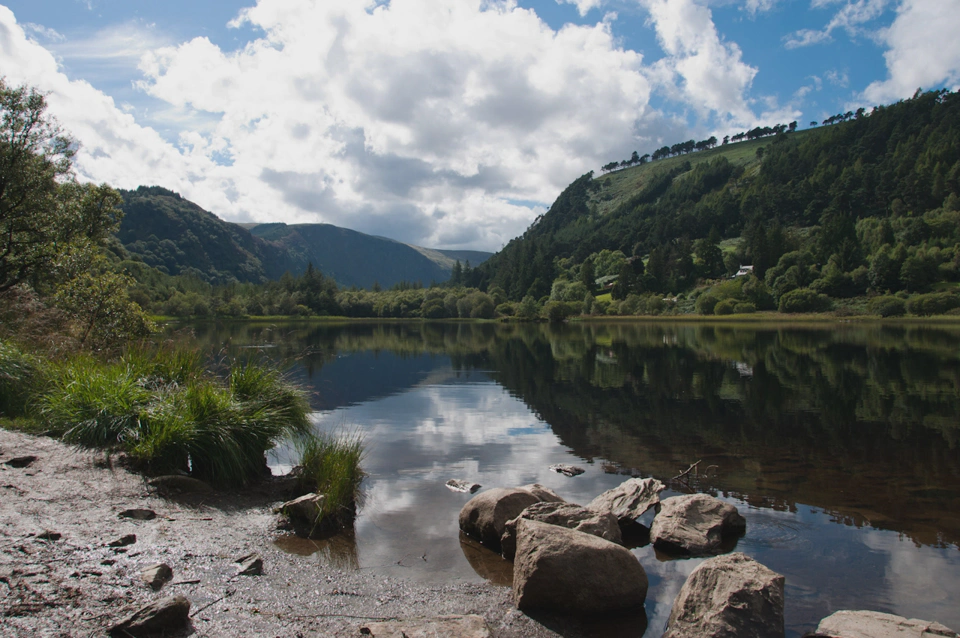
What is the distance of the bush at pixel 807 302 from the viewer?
515ft

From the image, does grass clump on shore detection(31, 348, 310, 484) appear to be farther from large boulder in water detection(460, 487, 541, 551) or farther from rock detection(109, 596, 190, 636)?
rock detection(109, 596, 190, 636)

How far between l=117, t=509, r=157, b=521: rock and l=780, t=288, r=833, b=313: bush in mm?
176351

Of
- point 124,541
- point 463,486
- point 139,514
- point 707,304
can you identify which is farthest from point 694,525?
point 707,304

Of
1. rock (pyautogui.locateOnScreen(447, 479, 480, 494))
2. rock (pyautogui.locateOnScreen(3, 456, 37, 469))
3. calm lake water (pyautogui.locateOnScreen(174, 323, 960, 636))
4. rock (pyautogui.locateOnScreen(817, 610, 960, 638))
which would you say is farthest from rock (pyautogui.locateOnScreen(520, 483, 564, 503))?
rock (pyautogui.locateOnScreen(3, 456, 37, 469))

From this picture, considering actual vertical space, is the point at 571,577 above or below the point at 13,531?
below

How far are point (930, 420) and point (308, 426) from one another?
2466cm

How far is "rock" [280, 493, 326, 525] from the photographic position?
434 inches

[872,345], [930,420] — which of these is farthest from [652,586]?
[872,345]

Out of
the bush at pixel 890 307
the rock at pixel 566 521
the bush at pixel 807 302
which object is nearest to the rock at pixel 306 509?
the rock at pixel 566 521

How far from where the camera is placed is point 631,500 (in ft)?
41.2

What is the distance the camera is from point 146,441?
11.9 meters

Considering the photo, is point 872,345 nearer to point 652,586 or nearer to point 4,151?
point 652,586

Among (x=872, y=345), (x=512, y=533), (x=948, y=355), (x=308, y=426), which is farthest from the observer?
(x=872, y=345)

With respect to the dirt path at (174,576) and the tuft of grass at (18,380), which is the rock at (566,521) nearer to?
the dirt path at (174,576)
